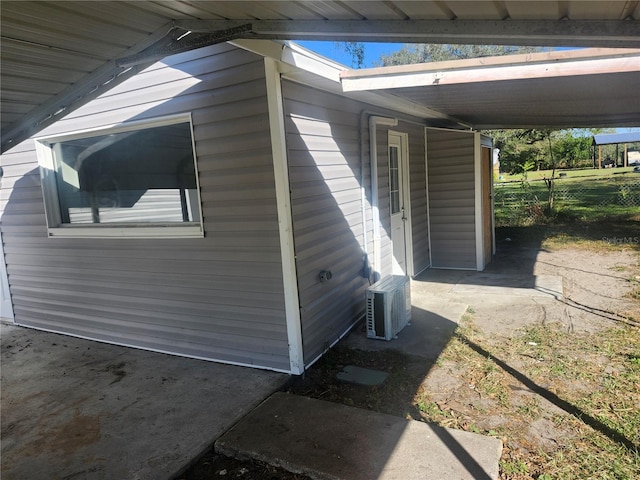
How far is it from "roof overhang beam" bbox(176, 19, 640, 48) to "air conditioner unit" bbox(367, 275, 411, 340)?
2.55 meters

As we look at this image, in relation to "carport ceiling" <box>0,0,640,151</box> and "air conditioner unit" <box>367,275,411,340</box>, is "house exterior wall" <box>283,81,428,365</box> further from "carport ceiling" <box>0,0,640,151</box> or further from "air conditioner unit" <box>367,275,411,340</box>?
"carport ceiling" <box>0,0,640,151</box>

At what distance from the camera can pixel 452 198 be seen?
21.9ft

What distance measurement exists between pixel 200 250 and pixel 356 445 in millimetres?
2123

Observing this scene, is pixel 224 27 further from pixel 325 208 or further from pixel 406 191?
pixel 406 191

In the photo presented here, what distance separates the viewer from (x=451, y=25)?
1.73 m

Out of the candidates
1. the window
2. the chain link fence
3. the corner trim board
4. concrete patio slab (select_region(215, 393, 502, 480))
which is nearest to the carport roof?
the corner trim board

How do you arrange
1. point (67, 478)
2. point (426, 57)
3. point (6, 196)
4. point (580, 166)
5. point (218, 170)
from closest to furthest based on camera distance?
point (67, 478), point (218, 170), point (6, 196), point (426, 57), point (580, 166)

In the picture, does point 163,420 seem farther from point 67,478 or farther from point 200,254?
point 200,254

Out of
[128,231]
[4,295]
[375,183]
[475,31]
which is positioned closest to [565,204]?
[375,183]

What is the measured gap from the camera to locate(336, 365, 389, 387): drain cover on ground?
3.30m

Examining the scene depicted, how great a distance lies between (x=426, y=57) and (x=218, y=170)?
68.7ft

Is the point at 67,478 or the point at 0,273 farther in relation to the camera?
the point at 0,273

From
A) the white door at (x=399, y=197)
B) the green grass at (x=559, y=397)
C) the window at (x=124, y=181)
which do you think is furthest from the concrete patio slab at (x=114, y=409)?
the white door at (x=399, y=197)

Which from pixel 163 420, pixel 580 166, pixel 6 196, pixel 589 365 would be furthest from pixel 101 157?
pixel 580 166
